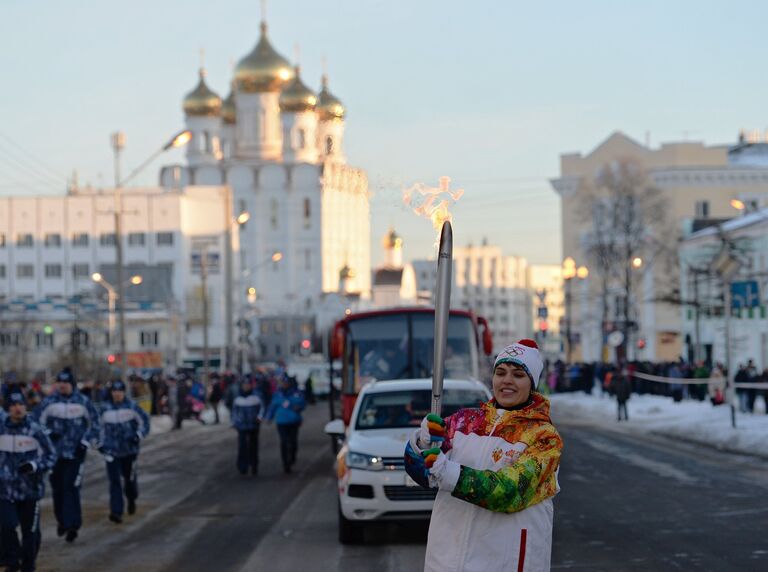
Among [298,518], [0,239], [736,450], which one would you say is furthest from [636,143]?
[298,518]

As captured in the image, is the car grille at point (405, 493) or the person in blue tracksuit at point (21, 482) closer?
the person in blue tracksuit at point (21, 482)

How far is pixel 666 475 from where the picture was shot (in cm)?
2362

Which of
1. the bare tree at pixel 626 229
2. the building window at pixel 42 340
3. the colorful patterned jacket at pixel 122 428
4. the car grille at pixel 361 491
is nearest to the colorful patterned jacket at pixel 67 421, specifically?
the colorful patterned jacket at pixel 122 428

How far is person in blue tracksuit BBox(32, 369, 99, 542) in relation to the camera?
54.0ft

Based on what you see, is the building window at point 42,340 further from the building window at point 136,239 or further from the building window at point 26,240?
the building window at point 26,240

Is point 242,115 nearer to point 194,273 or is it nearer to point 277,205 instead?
point 277,205

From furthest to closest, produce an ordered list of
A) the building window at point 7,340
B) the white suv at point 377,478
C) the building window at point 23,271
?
the building window at point 23,271 → the building window at point 7,340 → the white suv at point 377,478

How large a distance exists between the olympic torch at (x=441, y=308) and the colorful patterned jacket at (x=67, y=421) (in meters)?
10.5

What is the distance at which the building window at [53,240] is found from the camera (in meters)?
137

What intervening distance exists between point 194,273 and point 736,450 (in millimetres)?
104422

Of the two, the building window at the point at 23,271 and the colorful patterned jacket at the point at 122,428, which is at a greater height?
the building window at the point at 23,271

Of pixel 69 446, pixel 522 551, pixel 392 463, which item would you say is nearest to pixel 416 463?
pixel 522 551

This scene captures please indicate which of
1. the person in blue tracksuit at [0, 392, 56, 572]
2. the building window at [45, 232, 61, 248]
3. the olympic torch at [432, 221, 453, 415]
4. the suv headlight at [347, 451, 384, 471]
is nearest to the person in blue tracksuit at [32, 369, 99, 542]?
the person in blue tracksuit at [0, 392, 56, 572]

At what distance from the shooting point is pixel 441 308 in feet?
22.0
